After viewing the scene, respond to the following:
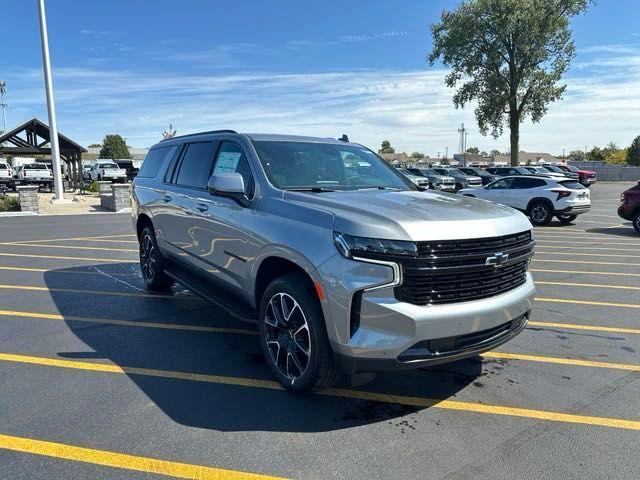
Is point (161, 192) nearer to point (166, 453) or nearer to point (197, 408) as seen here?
point (197, 408)

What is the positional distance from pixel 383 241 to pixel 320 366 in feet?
3.19

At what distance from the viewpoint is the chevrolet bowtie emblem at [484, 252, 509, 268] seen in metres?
3.29

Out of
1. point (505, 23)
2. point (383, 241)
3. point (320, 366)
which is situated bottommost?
point (320, 366)

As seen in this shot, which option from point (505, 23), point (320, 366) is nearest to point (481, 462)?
point (320, 366)

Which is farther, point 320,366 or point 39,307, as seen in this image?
point 39,307

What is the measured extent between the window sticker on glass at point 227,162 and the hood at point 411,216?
91cm

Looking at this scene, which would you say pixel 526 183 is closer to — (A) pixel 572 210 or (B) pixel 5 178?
(A) pixel 572 210

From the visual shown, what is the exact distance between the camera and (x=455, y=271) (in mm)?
3139

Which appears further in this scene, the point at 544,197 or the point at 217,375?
the point at 544,197

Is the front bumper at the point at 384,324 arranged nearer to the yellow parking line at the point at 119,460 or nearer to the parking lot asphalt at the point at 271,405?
the parking lot asphalt at the point at 271,405

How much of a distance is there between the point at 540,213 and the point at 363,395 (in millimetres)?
14209

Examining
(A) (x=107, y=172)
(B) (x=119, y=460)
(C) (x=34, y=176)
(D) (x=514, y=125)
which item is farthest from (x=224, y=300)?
(D) (x=514, y=125)

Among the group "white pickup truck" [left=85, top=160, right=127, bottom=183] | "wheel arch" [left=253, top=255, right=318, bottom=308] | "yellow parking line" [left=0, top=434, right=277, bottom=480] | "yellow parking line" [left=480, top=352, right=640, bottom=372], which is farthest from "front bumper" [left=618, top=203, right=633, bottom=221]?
"white pickup truck" [left=85, top=160, right=127, bottom=183]

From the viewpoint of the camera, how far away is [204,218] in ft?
15.8
